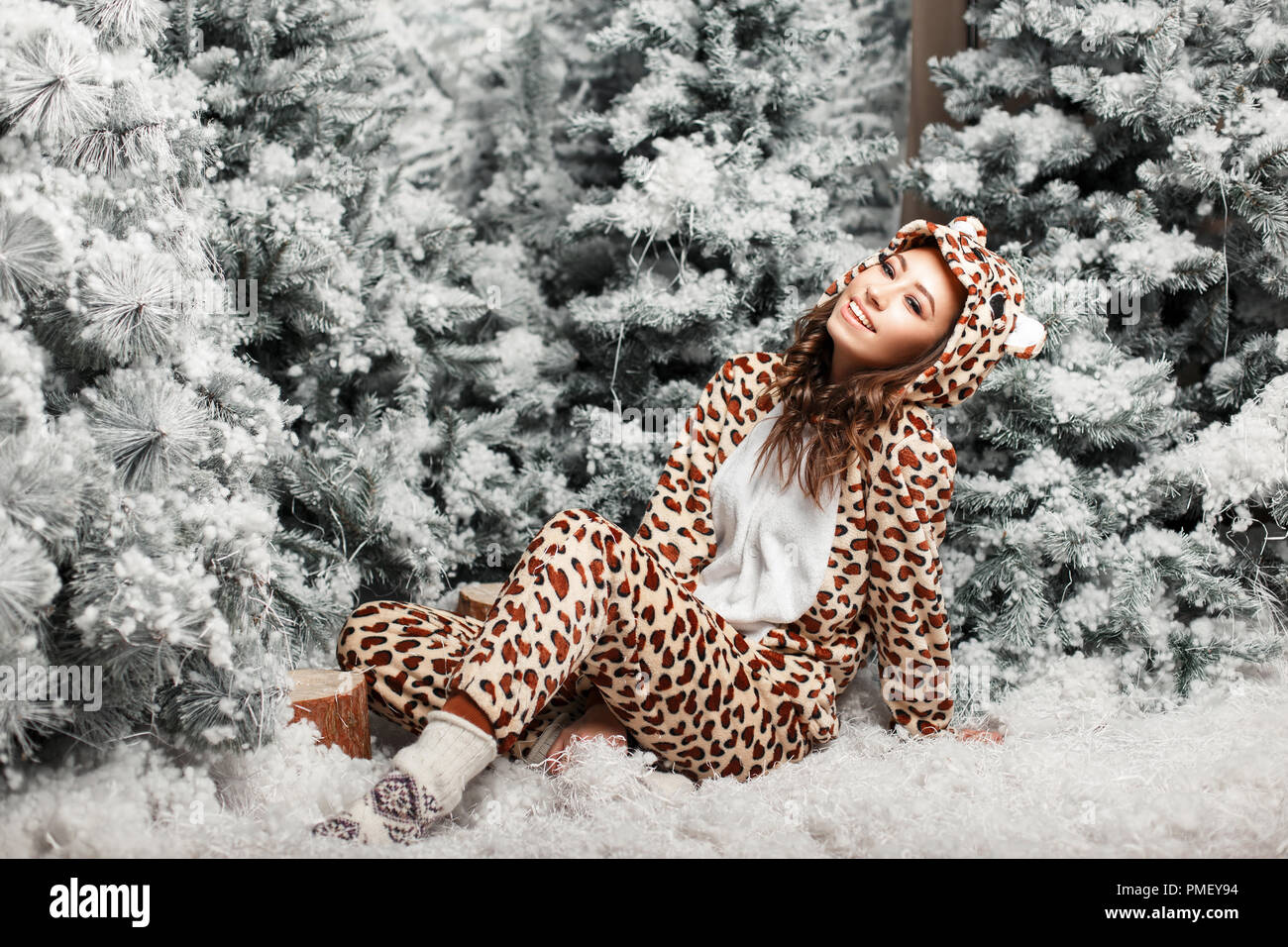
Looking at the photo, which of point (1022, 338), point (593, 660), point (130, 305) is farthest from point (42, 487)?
point (1022, 338)

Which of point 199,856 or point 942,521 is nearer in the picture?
point 199,856

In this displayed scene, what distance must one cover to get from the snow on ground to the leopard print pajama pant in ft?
0.22

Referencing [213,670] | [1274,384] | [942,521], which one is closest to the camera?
[213,670]

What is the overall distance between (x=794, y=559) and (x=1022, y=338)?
1.90 feet

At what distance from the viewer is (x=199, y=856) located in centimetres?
142

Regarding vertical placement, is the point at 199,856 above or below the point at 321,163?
below

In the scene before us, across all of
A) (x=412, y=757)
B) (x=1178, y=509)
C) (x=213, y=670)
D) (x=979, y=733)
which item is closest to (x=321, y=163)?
(x=213, y=670)

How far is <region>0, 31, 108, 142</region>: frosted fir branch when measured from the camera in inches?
53.9

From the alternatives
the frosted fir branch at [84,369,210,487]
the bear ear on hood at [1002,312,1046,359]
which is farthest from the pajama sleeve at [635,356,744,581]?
the frosted fir branch at [84,369,210,487]

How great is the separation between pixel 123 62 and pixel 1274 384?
2229 millimetres

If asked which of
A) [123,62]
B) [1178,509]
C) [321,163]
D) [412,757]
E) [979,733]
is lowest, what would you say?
[979,733]

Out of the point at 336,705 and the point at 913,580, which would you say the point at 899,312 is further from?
the point at 336,705
